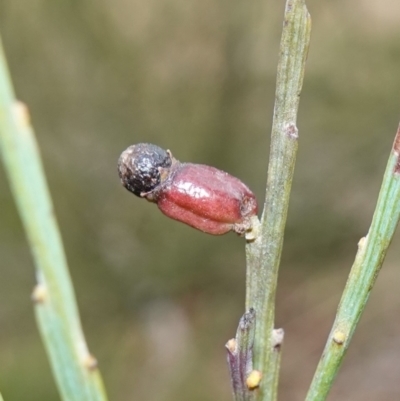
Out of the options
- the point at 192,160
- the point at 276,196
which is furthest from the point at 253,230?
the point at 192,160

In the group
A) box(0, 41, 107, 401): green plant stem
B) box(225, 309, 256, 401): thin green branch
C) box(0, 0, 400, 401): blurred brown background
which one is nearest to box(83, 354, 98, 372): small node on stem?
box(0, 41, 107, 401): green plant stem

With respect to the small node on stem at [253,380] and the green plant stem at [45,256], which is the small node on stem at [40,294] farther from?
the small node on stem at [253,380]

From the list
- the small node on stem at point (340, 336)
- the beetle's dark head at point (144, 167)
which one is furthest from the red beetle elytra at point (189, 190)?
the small node on stem at point (340, 336)

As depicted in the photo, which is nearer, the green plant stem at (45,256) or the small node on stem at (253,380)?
the green plant stem at (45,256)

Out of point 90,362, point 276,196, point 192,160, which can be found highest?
point 192,160

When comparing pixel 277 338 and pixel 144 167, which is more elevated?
pixel 144 167

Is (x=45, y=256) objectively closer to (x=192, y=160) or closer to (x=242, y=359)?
(x=242, y=359)

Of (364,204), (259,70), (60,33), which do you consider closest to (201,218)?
(60,33)

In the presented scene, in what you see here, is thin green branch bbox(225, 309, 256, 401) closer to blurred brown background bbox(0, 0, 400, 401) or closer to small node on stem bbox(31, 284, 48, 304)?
small node on stem bbox(31, 284, 48, 304)
